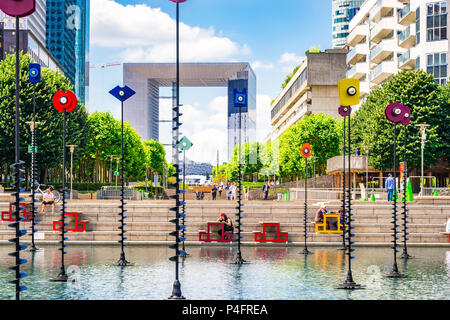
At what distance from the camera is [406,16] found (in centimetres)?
7606

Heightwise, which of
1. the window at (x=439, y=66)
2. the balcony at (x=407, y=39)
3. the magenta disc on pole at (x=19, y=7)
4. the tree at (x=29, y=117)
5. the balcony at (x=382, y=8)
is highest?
the balcony at (x=382, y=8)

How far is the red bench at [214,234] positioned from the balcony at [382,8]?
60.4m

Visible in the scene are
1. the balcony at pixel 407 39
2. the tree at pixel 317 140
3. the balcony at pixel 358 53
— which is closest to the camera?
the balcony at pixel 407 39

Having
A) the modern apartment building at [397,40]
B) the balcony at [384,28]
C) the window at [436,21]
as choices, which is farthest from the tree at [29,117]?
the balcony at [384,28]

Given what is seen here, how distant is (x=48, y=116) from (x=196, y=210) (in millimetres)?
27533

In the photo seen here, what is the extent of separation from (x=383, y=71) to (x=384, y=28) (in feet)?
20.9

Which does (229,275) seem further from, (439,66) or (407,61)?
(407,61)

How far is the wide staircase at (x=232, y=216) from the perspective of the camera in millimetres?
31016

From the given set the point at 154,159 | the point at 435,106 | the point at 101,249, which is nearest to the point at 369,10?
the point at 435,106

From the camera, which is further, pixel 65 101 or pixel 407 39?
pixel 407 39

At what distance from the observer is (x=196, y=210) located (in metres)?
35.2

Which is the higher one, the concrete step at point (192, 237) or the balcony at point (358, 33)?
the balcony at point (358, 33)

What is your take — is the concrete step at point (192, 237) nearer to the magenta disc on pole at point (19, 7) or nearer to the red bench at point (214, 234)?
the red bench at point (214, 234)

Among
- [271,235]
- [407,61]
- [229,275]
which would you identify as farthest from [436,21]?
[229,275]
